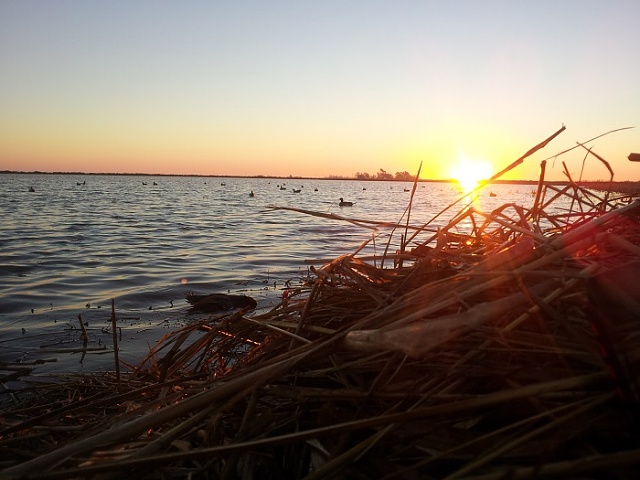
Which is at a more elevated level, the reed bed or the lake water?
the reed bed

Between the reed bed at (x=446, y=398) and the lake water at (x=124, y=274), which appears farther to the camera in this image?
the lake water at (x=124, y=274)

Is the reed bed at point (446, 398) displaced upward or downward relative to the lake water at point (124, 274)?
upward

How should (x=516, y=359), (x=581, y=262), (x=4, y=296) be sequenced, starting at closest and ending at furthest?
(x=516, y=359), (x=581, y=262), (x=4, y=296)

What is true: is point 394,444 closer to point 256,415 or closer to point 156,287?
point 256,415

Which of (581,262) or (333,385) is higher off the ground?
(581,262)

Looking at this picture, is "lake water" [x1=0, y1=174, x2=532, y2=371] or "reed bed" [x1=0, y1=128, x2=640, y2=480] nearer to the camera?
"reed bed" [x1=0, y1=128, x2=640, y2=480]

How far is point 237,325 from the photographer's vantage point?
201cm

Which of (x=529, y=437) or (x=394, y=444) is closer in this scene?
(x=529, y=437)

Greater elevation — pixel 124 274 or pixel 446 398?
pixel 446 398

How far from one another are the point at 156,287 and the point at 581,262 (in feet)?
35.1

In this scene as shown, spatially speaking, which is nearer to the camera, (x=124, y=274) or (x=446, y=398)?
(x=446, y=398)

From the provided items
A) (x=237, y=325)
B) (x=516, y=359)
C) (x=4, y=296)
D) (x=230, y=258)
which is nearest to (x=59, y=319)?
(x=4, y=296)

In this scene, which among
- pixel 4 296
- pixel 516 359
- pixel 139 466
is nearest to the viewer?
pixel 139 466

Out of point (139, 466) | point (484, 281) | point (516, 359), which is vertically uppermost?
point (484, 281)
